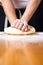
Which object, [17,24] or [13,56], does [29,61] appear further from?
[17,24]

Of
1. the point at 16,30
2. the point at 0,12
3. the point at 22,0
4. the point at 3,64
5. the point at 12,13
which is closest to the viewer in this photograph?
the point at 3,64

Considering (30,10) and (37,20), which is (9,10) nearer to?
(30,10)

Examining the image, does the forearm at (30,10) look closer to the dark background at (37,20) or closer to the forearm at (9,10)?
the forearm at (9,10)

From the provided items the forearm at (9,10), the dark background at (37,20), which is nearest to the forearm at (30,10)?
the forearm at (9,10)

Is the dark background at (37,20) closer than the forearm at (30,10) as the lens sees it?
No

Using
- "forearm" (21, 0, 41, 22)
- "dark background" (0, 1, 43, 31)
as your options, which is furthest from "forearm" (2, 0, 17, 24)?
"dark background" (0, 1, 43, 31)

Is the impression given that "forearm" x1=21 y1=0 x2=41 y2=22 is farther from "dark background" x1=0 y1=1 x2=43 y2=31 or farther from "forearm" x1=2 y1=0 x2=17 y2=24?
"dark background" x1=0 y1=1 x2=43 y2=31

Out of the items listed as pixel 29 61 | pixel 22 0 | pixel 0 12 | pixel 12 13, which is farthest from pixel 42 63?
pixel 0 12

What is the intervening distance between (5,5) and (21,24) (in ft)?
0.96

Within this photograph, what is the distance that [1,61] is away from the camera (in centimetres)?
36

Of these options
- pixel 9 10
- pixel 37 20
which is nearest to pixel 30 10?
pixel 9 10

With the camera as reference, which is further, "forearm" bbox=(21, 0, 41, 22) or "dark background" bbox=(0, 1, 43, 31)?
"dark background" bbox=(0, 1, 43, 31)

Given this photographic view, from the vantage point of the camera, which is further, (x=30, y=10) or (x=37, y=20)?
(x=37, y=20)

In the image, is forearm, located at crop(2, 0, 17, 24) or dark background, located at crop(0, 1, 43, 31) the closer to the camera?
forearm, located at crop(2, 0, 17, 24)
